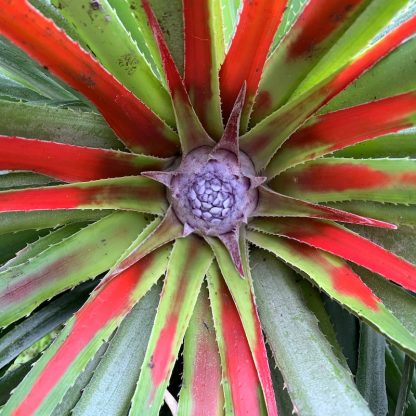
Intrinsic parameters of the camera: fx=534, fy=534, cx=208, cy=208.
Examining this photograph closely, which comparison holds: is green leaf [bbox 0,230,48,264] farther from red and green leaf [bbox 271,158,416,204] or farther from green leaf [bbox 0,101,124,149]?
red and green leaf [bbox 271,158,416,204]

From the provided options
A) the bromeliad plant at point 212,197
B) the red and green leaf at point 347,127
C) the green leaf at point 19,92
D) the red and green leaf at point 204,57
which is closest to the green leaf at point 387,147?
the bromeliad plant at point 212,197

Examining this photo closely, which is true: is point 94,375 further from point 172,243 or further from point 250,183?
point 250,183

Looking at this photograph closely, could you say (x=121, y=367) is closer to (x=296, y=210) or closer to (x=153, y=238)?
(x=153, y=238)

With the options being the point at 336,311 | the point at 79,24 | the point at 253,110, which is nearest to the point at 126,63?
the point at 79,24

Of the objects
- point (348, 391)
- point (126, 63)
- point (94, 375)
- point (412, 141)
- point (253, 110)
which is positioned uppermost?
point (126, 63)

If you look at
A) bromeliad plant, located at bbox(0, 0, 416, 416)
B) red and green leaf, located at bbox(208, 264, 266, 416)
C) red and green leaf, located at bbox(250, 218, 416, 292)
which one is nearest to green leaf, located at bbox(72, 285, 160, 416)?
bromeliad plant, located at bbox(0, 0, 416, 416)

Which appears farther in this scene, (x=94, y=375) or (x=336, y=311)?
(x=336, y=311)

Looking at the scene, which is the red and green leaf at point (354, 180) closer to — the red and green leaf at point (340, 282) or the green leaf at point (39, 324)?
the red and green leaf at point (340, 282)
